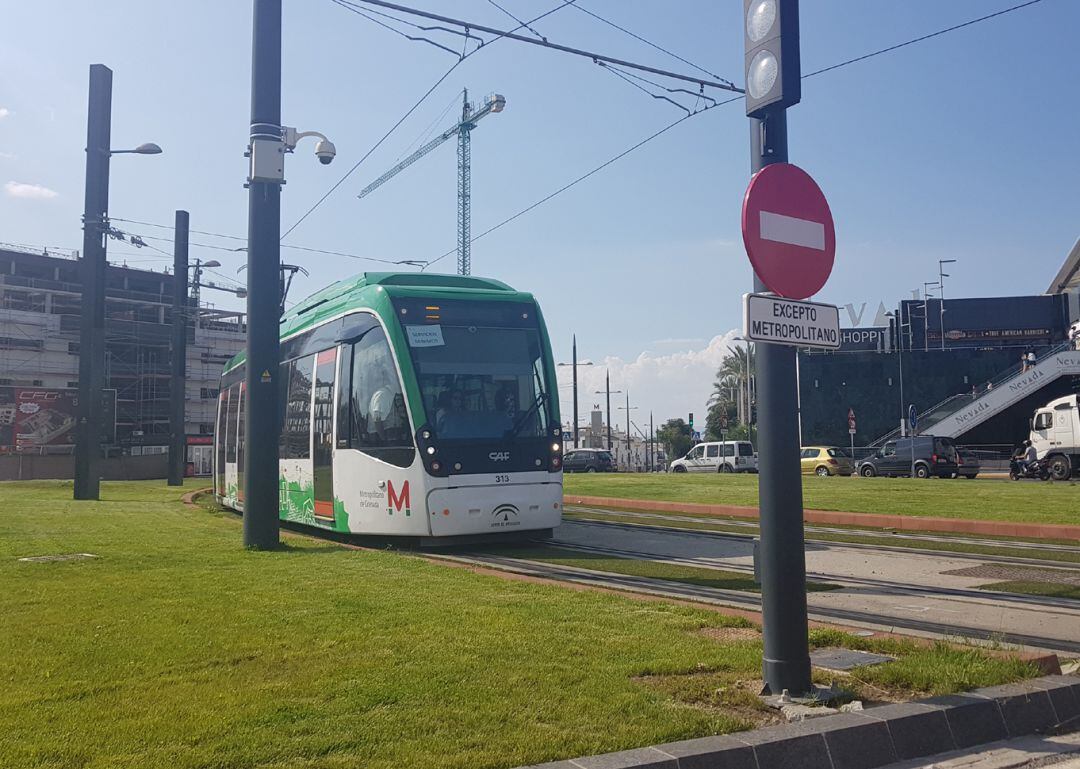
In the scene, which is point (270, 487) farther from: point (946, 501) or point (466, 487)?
point (946, 501)

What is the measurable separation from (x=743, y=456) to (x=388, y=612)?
42188 mm

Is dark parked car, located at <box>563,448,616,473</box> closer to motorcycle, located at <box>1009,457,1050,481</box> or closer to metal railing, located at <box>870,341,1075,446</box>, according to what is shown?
metal railing, located at <box>870,341,1075,446</box>

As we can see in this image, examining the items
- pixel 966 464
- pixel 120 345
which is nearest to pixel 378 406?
pixel 966 464

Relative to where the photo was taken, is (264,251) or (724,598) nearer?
(724,598)

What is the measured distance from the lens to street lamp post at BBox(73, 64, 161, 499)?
25219 mm

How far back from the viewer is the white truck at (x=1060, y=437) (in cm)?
3312

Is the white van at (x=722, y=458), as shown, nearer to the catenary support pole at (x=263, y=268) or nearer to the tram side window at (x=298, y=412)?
the tram side window at (x=298, y=412)

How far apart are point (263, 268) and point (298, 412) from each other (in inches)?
147

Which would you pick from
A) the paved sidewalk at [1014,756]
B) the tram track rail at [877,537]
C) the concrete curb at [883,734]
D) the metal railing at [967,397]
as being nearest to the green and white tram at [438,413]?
the tram track rail at [877,537]

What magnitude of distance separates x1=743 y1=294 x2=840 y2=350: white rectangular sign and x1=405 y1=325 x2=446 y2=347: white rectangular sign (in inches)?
306

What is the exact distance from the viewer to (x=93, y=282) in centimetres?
2534

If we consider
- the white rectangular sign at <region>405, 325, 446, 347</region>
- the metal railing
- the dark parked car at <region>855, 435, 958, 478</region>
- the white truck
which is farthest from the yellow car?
the white rectangular sign at <region>405, 325, 446, 347</region>

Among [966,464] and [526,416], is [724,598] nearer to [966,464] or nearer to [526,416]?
[526,416]

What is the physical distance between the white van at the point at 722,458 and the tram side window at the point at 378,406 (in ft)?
117
